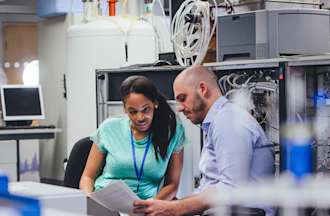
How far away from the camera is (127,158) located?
2717 mm

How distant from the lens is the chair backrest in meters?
2.93

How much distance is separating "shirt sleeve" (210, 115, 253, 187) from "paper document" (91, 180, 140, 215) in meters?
0.31

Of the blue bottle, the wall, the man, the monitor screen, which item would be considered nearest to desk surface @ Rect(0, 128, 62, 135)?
the monitor screen

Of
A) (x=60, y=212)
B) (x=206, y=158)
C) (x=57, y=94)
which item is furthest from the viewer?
(x=57, y=94)

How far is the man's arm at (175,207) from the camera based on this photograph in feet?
7.65

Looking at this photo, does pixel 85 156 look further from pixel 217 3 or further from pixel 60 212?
pixel 60 212

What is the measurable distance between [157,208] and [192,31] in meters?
1.41

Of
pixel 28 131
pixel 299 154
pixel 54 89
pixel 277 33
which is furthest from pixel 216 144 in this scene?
pixel 54 89

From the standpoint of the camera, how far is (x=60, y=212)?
A: 0.92m

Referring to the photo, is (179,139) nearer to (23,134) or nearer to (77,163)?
(77,163)

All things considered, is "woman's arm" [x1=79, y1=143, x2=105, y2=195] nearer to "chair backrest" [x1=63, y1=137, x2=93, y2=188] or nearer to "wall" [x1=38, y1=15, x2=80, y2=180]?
"chair backrest" [x1=63, y1=137, x2=93, y2=188]

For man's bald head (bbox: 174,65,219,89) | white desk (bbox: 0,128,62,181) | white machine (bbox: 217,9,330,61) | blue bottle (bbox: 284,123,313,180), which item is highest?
white machine (bbox: 217,9,330,61)

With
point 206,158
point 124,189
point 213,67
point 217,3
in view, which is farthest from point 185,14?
point 124,189

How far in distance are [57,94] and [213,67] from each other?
379cm
